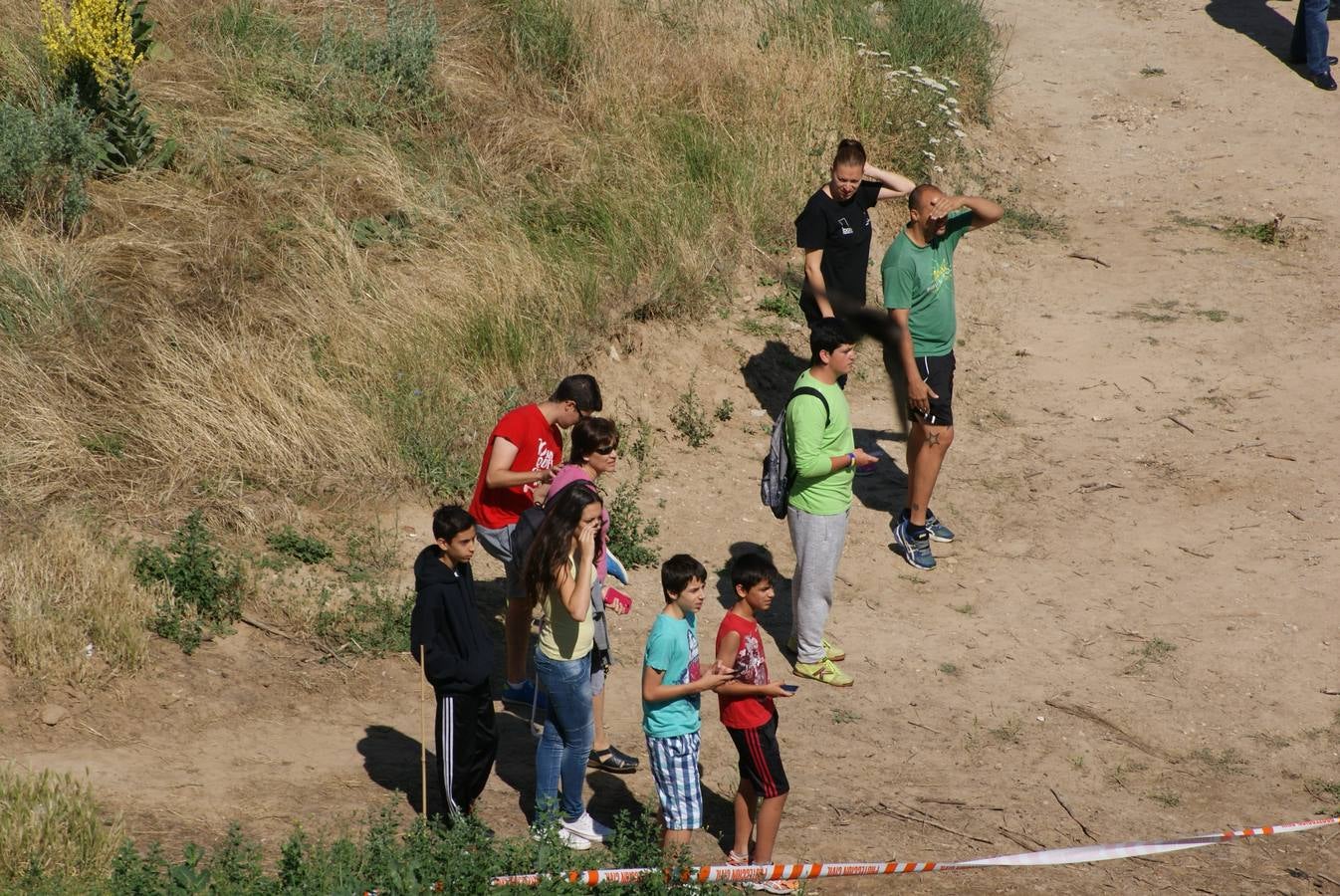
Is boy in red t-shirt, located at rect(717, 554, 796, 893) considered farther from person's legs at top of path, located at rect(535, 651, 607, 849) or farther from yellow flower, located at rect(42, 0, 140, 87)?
yellow flower, located at rect(42, 0, 140, 87)

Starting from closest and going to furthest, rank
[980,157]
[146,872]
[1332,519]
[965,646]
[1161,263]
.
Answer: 1. [146,872]
2. [965,646]
3. [1332,519]
4. [1161,263]
5. [980,157]

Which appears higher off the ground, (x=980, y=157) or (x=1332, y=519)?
(x=980, y=157)

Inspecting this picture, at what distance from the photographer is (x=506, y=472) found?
624 centimetres

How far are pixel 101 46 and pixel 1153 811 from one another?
319 inches

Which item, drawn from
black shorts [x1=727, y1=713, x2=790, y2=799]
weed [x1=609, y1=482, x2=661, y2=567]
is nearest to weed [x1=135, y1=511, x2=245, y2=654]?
weed [x1=609, y1=482, x2=661, y2=567]

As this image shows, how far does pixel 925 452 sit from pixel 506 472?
3131 millimetres

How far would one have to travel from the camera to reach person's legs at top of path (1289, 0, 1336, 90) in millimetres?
13711

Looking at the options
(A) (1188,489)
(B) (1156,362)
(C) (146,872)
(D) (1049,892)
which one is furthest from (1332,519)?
(C) (146,872)

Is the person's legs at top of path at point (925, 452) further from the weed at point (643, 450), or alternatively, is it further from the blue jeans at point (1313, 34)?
the blue jeans at point (1313, 34)

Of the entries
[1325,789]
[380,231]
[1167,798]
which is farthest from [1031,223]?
[1167,798]

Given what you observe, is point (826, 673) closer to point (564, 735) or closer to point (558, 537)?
point (564, 735)

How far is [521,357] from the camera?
29.3ft

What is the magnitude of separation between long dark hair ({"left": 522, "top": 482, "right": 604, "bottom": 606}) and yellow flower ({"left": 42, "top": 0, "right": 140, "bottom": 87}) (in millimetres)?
5976

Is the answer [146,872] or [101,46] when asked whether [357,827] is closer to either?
[146,872]
